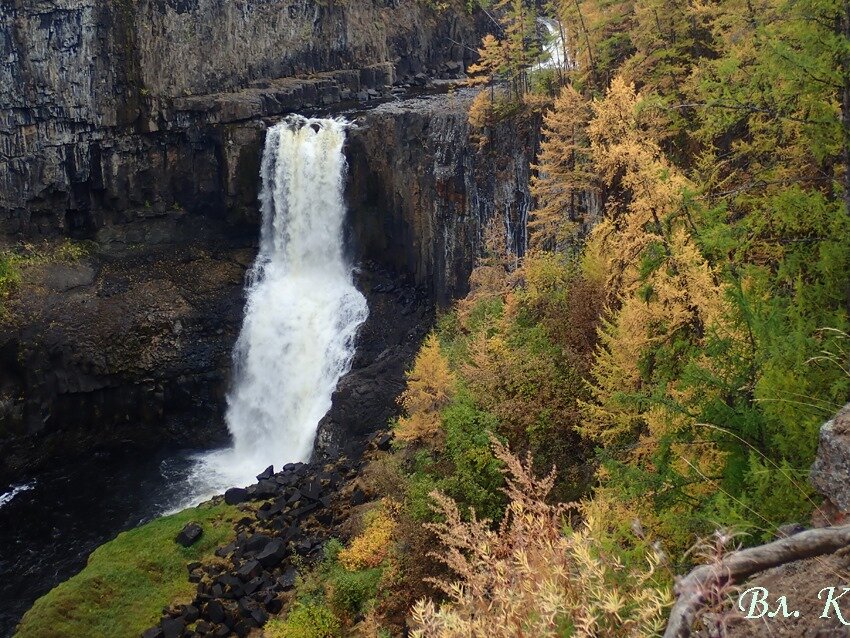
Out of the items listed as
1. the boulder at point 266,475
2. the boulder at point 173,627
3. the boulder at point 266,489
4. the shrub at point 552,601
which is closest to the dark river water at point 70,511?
the boulder at point 266,475

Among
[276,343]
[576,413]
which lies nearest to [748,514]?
[576,413]

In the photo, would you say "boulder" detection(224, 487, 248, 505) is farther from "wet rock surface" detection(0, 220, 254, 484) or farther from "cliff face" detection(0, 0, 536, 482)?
"wet rock surface" detection(0, 220, 254, 484)

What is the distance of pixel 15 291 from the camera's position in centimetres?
3116

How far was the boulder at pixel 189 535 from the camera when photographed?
20.6 metres

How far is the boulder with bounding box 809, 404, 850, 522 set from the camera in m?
4.90

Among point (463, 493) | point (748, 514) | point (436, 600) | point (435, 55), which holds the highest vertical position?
point (435, 55)

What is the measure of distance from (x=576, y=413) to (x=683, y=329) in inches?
185

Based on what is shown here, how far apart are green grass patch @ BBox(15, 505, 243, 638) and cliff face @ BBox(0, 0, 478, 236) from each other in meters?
19.8

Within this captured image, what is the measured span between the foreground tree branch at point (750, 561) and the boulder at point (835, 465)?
46.1 inches


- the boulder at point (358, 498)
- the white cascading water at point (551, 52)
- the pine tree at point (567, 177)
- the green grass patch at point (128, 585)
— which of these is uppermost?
the white cascading water at point (551, 52)

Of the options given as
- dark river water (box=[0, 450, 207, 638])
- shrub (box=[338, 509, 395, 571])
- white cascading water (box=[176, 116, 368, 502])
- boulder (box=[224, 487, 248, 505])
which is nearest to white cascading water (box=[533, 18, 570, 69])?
white cascading water (box=[176, 116, 368, 502])

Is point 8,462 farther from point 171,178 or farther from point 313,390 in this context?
point 171,178

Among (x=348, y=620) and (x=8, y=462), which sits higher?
(x=348, y=620)

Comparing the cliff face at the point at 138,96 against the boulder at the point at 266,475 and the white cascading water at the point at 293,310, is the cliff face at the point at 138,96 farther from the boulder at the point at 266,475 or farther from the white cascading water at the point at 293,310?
the boulder at the point at 266,475
